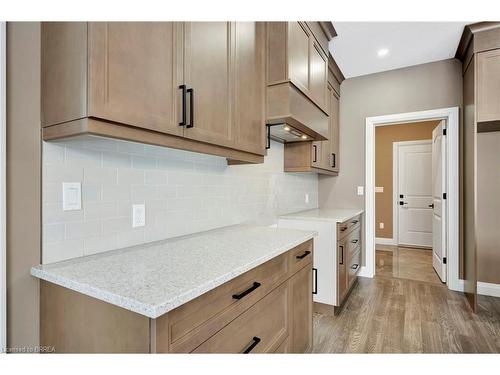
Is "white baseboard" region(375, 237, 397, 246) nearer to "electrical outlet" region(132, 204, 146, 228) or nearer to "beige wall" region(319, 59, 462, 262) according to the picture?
"beige wall" region(319, 59, 462, 262)

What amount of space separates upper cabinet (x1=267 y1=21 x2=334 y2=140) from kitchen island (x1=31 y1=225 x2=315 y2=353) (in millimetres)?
897

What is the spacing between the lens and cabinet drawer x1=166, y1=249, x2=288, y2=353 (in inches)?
31.9

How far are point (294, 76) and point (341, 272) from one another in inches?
70.8

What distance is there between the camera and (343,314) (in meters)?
2.56

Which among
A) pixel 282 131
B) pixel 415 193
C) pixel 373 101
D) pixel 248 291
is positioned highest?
pixel 373 101

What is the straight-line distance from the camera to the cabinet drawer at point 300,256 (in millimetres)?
1559

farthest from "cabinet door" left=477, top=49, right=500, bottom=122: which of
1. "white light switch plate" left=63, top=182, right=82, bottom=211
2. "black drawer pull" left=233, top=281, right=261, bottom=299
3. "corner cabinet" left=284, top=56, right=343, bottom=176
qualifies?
"white light switch plate" left=63, top=182, right=82, bottom=211

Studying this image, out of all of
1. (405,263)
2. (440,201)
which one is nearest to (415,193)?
(405,263)

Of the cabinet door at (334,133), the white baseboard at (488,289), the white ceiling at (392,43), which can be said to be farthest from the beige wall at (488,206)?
the cabinet door at (334,133)

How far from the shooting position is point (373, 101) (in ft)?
11.8

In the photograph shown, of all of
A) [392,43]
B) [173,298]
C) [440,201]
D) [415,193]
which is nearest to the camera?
[173,298]

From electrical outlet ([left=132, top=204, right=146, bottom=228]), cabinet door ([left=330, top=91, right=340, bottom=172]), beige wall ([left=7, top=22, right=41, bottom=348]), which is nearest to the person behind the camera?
beige wall ([left=7, top=22, right=41, bottom=348])

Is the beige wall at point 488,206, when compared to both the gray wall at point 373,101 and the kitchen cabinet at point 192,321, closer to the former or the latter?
the gray wall at point 373,101

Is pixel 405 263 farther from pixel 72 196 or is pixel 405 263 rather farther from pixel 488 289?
pixel 72 196
